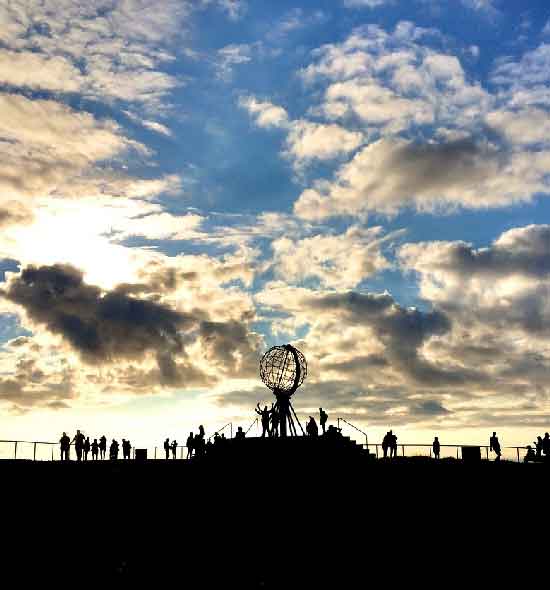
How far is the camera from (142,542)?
27.6 metres

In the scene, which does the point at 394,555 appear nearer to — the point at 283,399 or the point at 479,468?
the point at 479,468

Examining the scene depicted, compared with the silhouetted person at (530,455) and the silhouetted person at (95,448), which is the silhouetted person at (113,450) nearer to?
the silhouetted person at (95,448)

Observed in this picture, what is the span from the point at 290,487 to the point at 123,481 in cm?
732

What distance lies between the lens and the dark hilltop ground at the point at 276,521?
2559cm

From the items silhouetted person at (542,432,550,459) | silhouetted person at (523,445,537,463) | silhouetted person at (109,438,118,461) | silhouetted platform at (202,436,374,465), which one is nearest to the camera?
silhouetted platform at (202,436,374,465)

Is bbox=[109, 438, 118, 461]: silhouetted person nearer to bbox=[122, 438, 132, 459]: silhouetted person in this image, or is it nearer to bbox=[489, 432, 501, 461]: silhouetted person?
bbox=[122, 438, 132, 459]: silhouetted person

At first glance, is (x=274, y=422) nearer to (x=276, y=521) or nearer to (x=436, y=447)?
(x=436, y=447)

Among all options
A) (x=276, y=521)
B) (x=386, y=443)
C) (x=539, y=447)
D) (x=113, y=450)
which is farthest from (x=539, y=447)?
(x=113, y=450)

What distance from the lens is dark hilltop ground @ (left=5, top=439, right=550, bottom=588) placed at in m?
25.6

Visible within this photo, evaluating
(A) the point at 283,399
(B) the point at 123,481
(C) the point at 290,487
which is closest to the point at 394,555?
(C) the point at 290,487

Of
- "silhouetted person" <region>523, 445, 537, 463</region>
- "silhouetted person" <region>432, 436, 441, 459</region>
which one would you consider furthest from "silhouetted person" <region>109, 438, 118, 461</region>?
"silhouetted person" <region>523, 445, 537, 463</region>

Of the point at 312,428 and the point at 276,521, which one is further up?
the point at 312,428

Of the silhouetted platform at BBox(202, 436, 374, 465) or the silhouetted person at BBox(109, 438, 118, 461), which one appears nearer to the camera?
the silhouetted platform at BBox(202, 436, 374, 465)

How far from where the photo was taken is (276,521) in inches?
1153
